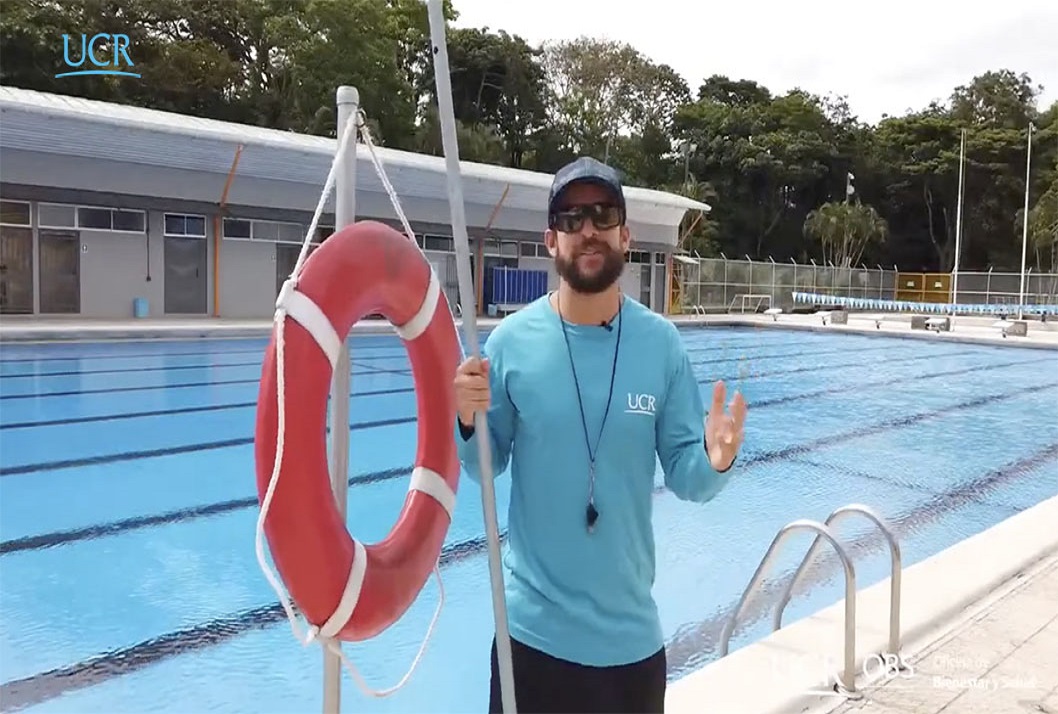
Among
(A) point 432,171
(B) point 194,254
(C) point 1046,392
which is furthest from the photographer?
(A) point 432,171

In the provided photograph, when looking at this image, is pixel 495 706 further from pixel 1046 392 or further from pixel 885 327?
pixel 885 327

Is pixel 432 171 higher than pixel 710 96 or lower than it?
lower

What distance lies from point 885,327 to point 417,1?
22.4 metres

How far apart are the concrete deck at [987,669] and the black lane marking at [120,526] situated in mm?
3770

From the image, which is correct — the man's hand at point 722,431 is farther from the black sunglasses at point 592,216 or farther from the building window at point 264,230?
the building window at point 264,230

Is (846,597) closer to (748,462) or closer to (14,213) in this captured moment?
(748,462)

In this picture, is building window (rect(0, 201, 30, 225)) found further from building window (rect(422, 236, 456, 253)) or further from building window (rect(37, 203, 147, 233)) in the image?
building window (rect(422, 236, 456, 253))

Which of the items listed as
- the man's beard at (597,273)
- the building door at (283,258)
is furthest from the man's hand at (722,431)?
the building door at (283,258)

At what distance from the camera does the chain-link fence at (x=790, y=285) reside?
2542 centimetres

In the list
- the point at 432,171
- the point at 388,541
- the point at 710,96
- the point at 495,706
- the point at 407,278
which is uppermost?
the point at 710,96

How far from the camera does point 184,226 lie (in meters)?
16.6

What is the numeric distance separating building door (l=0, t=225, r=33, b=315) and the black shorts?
15944mm

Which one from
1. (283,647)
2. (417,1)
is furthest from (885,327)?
(417,1)

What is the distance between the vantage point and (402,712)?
3070mm
